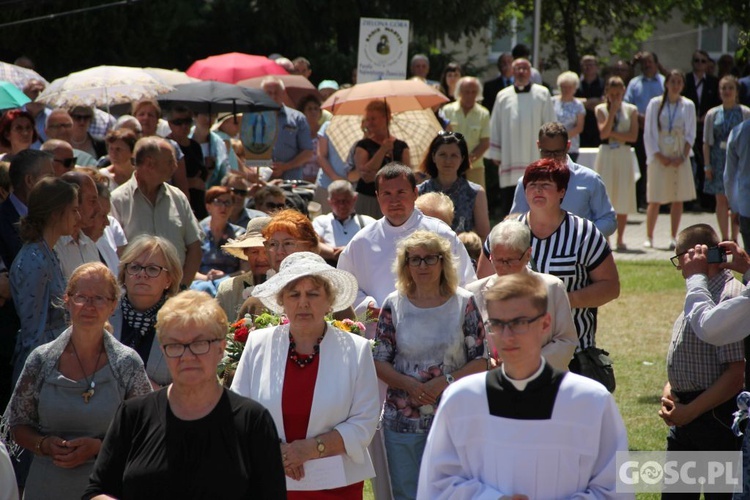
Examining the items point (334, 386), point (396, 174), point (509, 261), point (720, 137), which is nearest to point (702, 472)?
point (509, 261)

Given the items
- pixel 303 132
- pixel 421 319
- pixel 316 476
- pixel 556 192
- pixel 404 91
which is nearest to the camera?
pixel 316 476

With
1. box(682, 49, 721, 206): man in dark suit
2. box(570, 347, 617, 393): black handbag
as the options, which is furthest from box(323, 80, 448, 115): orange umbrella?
box(682, 49, 721, 206): man in dark suit

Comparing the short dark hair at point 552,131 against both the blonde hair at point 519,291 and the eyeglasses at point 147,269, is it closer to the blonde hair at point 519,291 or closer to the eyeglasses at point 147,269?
the eyeglasses at point 147,269

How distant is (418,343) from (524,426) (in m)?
1.94

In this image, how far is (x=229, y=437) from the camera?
13.9 ft

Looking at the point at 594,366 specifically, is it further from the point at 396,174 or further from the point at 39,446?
the point at 39,446

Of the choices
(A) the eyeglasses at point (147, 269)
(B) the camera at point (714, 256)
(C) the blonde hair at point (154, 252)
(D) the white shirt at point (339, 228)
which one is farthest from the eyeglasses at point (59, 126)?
(B) the camera at point (714, 256)

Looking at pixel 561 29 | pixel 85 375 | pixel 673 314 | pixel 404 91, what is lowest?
pixel 673 314

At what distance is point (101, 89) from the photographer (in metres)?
12.5

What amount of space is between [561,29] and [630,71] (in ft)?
32.2

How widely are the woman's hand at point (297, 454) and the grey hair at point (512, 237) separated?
1692 millimetres

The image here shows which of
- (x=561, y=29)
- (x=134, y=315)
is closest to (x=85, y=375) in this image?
(x=134, y=315)

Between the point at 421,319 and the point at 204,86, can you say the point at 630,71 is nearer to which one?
the point at 204,86

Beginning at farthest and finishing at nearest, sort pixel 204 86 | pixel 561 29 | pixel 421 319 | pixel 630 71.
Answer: pixel 561 29 < pixel 630 71 < pixel 204 86 < pixel 421 319
